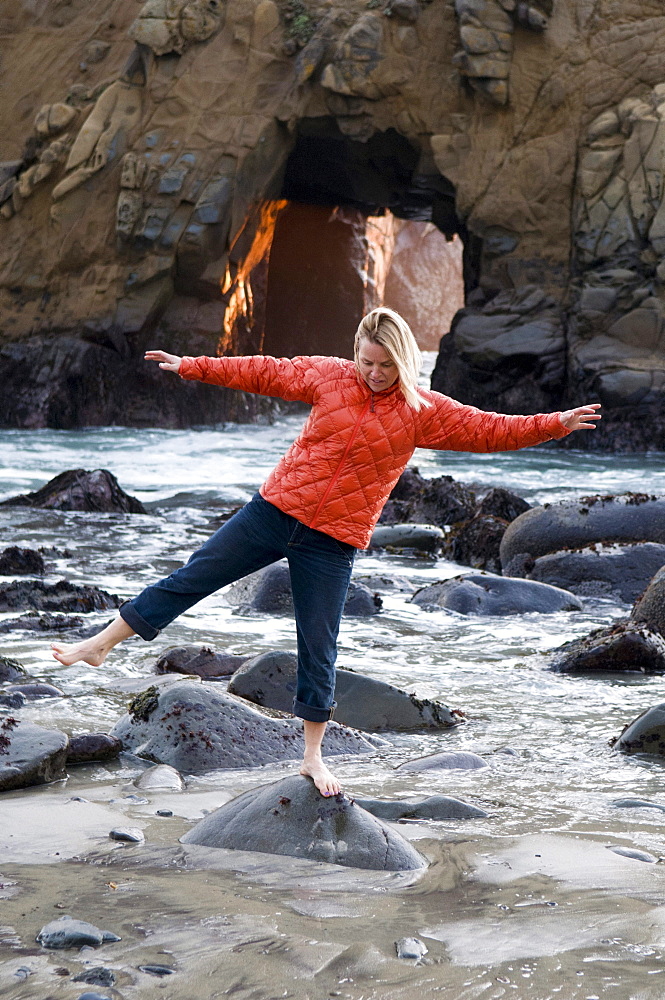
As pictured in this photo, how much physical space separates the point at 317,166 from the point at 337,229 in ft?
16.0

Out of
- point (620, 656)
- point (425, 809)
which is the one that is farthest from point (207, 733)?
point (620, 656)

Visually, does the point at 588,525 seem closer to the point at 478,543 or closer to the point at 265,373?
the point at 478,543

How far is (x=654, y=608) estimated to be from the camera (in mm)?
6840

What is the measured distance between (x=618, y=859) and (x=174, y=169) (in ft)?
65.9

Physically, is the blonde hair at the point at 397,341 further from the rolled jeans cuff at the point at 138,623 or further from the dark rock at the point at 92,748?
the dark rock at the point at 92,748

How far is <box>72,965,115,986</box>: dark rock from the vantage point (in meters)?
2.38

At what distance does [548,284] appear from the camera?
2125cm

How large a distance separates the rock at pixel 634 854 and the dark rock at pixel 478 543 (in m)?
6.55

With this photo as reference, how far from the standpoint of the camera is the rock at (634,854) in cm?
334

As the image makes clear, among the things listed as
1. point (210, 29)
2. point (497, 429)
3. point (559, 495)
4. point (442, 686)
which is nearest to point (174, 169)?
point (210, 29)

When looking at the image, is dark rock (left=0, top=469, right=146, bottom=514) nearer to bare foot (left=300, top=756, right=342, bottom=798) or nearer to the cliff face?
bare foot (left=300, top=756, right=342, bottom=798)

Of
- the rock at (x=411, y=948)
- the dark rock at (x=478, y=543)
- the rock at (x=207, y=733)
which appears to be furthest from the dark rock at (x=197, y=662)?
the dark rock at (x=478, y=543)

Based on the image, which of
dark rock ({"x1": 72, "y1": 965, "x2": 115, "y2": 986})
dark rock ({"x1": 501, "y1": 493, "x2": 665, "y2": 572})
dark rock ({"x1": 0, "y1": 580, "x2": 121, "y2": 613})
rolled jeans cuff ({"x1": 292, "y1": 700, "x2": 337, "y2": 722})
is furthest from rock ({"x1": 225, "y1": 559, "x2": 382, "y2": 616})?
dark rock ({"x1": 72, "y1": 965, "x2": 115, "y2": 986})

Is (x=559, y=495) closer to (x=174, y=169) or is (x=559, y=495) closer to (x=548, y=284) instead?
(x=548, y=284)
